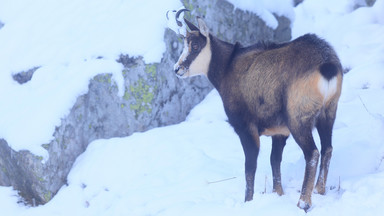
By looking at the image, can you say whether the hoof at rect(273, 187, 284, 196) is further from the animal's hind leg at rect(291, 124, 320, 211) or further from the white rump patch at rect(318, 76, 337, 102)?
the white rump patch at rect(318, 76, 337, 102)

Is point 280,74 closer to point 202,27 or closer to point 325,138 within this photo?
point 325,138

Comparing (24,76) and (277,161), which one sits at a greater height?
(24,76)

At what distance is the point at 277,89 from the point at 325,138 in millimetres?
697

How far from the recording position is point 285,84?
14.9 ft

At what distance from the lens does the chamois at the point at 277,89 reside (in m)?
4.34

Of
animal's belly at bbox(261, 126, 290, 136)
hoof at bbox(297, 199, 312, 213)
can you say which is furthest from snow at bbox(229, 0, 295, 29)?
hoof at bbox(297, 199, 312, 213)

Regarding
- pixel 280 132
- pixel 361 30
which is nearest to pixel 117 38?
pixel 280 132

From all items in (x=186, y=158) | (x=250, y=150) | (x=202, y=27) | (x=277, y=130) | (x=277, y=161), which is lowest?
(x=186, y=158)

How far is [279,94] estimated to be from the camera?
4590 millimetres

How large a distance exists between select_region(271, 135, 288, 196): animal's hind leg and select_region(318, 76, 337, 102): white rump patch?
1.08 metres

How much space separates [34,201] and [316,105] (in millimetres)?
4062

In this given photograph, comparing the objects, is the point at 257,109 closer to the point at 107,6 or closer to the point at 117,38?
the point at 117,38

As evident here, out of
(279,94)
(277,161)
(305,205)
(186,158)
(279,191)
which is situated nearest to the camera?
(305,205)

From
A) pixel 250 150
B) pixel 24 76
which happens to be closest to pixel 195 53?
pixel 250 150
